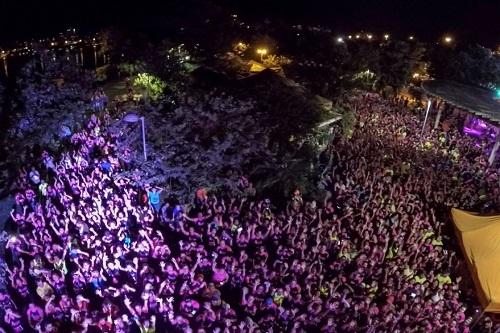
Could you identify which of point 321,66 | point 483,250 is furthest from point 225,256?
point 321,66

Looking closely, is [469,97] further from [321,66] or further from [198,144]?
[198,144]

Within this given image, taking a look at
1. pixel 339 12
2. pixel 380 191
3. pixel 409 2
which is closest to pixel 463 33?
pixel 409 2

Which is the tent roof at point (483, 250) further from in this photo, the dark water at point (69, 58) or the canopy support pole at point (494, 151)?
the dark water at point (69, 58)

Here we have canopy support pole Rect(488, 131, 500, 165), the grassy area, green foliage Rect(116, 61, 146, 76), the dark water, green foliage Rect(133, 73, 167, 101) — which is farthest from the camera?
the grassy area

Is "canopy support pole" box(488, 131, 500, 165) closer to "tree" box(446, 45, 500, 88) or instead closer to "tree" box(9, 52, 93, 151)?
"tree" box(446, 45, 500, 88)

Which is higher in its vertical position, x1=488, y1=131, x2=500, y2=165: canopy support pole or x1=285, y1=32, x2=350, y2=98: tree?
x1=285, y1=32, x2=350, y2=98: tree

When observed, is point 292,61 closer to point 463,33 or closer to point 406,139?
point 406,139

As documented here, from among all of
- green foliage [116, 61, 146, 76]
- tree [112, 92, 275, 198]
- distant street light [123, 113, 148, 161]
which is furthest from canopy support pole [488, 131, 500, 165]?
green foliage [116, 61, 146, 76]
